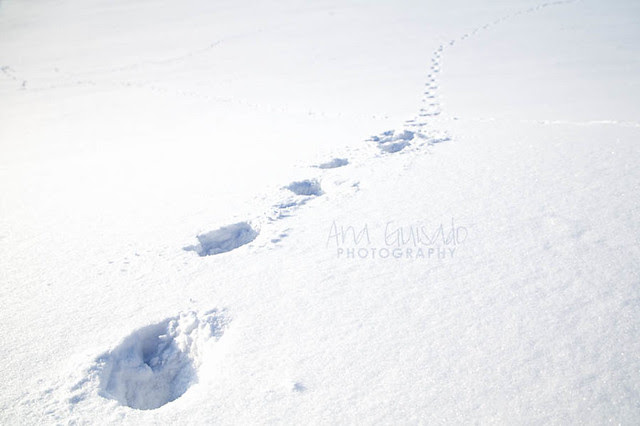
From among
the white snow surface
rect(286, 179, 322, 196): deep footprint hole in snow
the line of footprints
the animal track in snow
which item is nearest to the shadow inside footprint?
the white snow surface

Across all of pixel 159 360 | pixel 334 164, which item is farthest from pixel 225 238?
pixel 334 164

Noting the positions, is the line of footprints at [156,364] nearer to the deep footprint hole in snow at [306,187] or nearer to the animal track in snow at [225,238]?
the animal track in snow at [225,238]

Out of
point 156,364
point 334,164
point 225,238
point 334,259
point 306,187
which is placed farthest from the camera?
point 334,164

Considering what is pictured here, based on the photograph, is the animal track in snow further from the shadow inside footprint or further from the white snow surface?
the shadow inside footprint

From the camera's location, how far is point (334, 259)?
2.11 meters

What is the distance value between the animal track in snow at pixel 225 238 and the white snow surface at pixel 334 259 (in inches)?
0.4

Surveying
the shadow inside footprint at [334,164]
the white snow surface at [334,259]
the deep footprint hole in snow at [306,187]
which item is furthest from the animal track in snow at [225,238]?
the shadow inside footprint at [334,164]

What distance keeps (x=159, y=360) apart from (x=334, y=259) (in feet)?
2.94

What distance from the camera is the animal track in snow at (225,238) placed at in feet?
7.78

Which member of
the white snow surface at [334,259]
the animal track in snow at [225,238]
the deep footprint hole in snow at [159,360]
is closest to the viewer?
the white snow surface at [334,259]

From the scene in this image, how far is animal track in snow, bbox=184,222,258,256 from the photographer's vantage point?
2.37 meters

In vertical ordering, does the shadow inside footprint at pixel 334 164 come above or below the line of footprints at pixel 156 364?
above

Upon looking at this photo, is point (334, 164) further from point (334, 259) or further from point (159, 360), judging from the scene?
point (159, 360)

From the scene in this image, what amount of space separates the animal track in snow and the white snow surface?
11 mm
